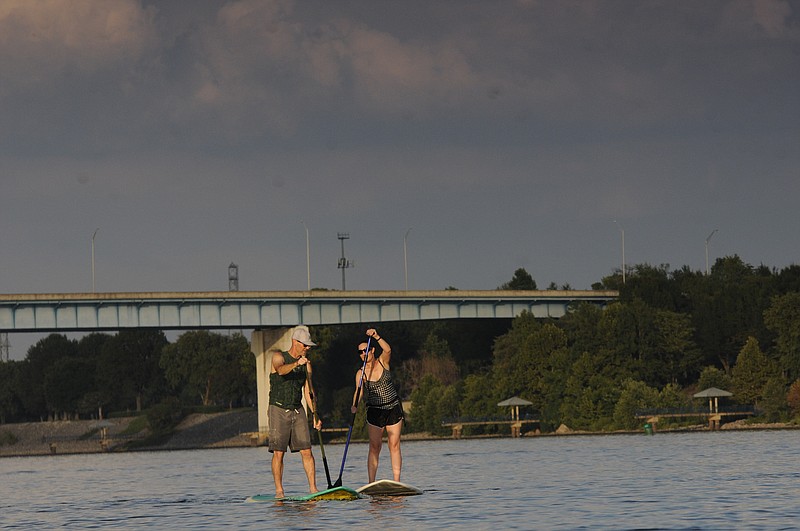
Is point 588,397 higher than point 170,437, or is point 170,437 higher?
→ point 588,397

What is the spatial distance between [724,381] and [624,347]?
870 centimetres

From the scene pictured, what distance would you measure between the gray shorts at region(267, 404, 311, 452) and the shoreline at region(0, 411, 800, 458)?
59.8 m

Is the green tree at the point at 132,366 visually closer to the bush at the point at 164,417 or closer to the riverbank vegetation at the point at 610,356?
the bush at the point at 164,417

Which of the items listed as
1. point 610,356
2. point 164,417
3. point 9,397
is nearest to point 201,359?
point 164,417

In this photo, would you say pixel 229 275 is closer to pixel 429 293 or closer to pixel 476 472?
pixel 429 293

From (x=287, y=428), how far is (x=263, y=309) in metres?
79.5

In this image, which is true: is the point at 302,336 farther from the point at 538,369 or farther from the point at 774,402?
the point at 538,369

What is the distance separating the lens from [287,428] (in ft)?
82.7

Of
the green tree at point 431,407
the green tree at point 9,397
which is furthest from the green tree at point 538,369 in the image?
the green tree at point 9,397

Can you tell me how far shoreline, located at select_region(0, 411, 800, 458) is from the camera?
3740 inches

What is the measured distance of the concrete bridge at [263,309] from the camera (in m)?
96.9

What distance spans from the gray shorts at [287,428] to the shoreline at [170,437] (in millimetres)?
59816

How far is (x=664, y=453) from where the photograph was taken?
45938mm

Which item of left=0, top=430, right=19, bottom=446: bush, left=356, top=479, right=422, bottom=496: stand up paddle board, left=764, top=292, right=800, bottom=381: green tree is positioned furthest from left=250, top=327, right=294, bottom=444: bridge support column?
left=356, top=479, right=422, bottom=496: stand up paddle board
